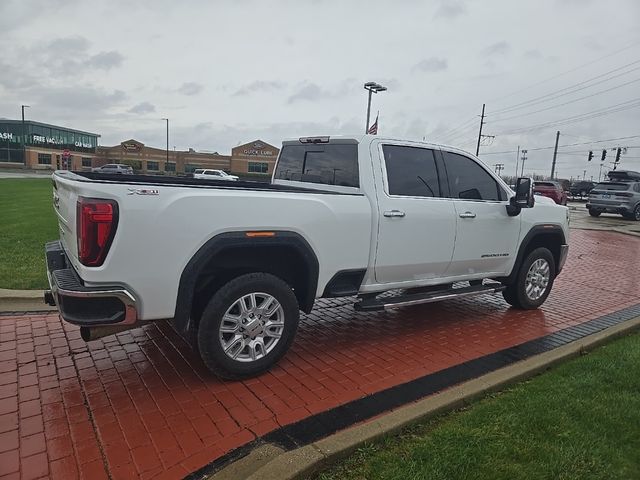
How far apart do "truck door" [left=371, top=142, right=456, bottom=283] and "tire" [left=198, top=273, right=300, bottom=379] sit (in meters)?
1.05

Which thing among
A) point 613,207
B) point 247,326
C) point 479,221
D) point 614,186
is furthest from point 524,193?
point 614,186

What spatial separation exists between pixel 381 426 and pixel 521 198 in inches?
134

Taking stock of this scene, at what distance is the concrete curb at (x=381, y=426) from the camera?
2572 millimetres

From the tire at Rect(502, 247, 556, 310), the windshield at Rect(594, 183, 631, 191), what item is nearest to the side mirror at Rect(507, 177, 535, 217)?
the tire at Rect(502, 247, 556, 310)

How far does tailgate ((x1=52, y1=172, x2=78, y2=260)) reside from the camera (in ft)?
10.3

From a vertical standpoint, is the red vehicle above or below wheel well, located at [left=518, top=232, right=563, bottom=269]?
above

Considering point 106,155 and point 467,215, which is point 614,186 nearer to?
point 467,215

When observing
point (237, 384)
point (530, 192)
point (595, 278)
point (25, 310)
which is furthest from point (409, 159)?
point (595, 278)

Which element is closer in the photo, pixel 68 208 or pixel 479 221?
pixel 68 208

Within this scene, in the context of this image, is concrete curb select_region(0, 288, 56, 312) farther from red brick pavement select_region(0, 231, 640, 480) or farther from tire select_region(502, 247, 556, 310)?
tire select_region(502, 247, 556, 310)

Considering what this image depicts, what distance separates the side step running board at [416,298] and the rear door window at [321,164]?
110cm

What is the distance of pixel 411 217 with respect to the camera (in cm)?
440

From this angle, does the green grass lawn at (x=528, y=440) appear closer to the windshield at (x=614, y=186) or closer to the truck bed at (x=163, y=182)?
the truck bed at (x=163, y=182)

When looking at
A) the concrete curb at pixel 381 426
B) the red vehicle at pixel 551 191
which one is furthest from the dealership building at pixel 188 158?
the concrete curb at pixel 381 426
